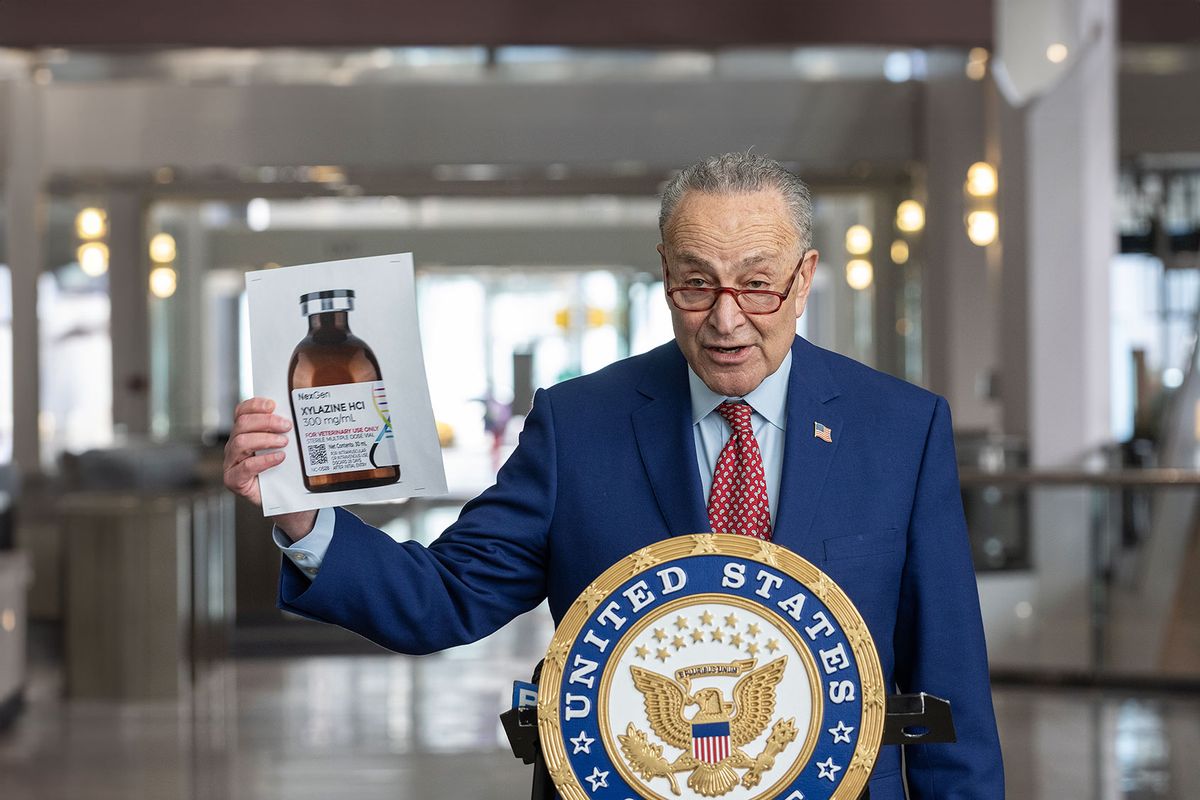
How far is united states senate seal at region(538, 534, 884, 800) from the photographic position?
1625mm

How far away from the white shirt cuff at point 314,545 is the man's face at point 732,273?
0.48 meters

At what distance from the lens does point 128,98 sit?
1131cm

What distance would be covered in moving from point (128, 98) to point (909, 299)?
20.9 ft

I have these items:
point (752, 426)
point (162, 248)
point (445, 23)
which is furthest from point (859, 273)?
point (752, 426)

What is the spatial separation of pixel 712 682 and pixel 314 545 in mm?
520

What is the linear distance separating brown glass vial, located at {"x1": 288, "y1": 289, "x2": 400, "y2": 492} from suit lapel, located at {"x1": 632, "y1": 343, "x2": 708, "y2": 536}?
322 mm

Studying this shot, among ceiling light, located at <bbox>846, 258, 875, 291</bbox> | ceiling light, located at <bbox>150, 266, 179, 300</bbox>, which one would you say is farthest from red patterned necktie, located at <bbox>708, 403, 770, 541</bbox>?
ceiling light, located at <bbox>150, 266, 179, 300</bbox>

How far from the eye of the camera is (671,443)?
6.17 ft

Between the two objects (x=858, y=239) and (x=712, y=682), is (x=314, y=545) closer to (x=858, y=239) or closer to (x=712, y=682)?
(x=712, y=682)

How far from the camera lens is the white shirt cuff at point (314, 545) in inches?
71.4

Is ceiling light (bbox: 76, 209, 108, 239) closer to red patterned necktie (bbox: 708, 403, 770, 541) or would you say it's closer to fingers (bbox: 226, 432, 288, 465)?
fingers (bbox: 226, 432, 288, 465)

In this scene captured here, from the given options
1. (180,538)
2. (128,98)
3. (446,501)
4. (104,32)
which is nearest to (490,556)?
(180,538)

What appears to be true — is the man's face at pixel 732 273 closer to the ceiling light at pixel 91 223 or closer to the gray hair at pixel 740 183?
the gray hair at pixel 740 183

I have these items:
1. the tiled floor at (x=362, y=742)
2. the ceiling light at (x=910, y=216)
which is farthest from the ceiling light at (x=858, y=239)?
the tiled floor at (x=362, y=742)
